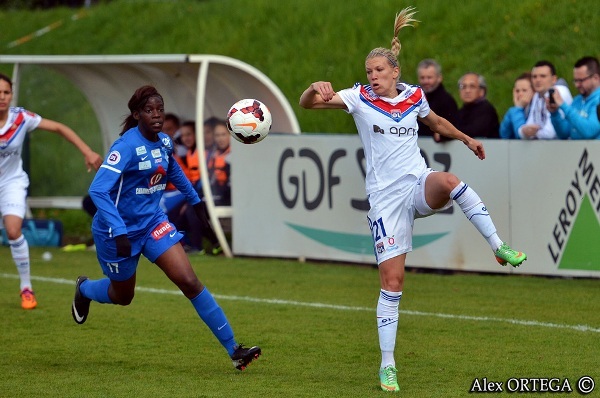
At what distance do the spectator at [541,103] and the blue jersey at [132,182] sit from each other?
5243 millimetres

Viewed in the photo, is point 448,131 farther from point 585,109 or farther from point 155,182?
point 585,109

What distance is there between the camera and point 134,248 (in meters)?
7.59

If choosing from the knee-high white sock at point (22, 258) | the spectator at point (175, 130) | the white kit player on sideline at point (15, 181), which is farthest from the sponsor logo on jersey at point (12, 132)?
the spectator at point (175, 130)

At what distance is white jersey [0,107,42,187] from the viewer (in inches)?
420

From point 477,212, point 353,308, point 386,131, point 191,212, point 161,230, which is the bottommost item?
point 353,308

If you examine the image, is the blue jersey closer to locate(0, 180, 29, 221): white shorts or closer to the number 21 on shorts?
the number 21 on shorts

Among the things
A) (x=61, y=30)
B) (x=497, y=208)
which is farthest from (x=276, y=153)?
(x=61, y=30)

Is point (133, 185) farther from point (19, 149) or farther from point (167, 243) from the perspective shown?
point (19, 149)

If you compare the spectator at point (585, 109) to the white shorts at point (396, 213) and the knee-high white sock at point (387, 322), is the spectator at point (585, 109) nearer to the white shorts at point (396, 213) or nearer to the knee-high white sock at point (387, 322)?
the white shorts at point (396, 213)

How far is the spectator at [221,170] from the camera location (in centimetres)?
1479

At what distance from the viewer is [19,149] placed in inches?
428

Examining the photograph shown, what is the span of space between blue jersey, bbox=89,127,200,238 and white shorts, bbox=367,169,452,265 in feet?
4.85

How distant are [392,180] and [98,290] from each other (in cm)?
239

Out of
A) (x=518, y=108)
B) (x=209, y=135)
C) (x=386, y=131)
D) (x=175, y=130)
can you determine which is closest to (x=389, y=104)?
(x=386, y=131)
